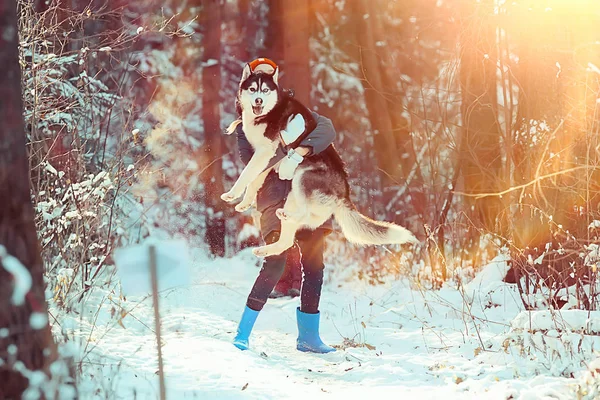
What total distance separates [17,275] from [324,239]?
190 inches

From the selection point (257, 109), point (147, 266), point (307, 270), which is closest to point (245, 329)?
point (307, 270)

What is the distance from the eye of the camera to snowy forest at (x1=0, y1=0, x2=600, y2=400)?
2818 millimetres

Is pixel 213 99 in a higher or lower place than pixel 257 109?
higher

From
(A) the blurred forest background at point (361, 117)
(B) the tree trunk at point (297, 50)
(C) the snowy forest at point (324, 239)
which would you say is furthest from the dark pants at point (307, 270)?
(B) the tree trunk at point (297, 50)

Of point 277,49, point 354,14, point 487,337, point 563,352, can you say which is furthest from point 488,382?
point 354,14

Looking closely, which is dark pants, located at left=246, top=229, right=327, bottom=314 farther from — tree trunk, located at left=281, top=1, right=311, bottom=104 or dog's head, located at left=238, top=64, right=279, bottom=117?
tree trunk, located at left=281, top=1, right=311, bottom=104

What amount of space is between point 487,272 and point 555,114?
167 centimetres

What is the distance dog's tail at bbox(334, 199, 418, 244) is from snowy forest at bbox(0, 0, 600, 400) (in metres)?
0.32

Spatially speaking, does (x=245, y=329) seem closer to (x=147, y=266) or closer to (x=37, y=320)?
(x=37, y=320)

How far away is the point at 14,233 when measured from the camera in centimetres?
250

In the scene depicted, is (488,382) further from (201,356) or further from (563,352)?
(201,356)

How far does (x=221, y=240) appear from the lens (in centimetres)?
1088

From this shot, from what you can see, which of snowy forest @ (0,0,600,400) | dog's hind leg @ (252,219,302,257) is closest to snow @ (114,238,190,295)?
snowy forest @ (0,0,600,400)

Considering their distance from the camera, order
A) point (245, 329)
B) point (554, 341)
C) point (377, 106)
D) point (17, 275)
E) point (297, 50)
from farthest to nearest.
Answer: point (377, 106) → point (297, 50) → point (245, 329) → point (554, 341) → point (17, 275)
